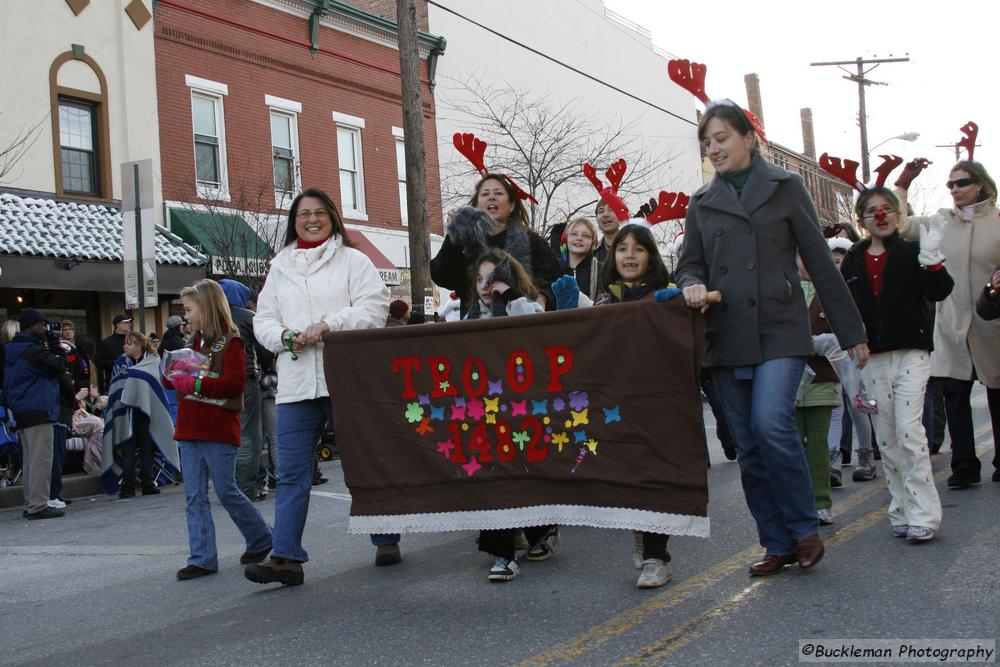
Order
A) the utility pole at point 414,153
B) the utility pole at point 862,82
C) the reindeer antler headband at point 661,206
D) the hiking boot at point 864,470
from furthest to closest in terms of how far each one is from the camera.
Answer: the utility pole at point 862,82 → the utility pole at point 414,153 → the hiking boot at point 864,470 → the reindeer antler headband at point 661,206

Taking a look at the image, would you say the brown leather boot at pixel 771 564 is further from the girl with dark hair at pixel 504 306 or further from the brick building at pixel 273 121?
the brick building at pixel 273 121

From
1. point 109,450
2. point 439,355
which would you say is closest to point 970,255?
point 439,355

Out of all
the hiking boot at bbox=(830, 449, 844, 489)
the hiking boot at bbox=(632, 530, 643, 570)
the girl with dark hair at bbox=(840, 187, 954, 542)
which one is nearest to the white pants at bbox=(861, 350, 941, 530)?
the girl with dark hair at bbox=(840, 187, 954, 542)

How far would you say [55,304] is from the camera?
1691 cm

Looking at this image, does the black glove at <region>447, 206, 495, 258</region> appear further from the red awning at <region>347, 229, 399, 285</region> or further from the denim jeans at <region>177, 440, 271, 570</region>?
the red awning at <region>347, 229, 399, 285</region>

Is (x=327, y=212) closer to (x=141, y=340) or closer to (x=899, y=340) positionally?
(x=899, y=340)

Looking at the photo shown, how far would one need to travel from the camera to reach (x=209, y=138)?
64.5ft

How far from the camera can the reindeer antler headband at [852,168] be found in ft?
20.4

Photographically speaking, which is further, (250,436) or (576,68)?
(576,68)

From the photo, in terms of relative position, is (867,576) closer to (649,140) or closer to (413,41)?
(413,41)

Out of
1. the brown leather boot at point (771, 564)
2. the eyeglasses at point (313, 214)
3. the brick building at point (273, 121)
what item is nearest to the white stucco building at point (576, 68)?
the brick building at point (273, 121)

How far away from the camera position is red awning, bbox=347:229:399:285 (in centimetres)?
2236

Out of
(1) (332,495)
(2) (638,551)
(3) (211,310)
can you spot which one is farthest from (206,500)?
(1) (332,495)

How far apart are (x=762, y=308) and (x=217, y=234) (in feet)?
49.1
